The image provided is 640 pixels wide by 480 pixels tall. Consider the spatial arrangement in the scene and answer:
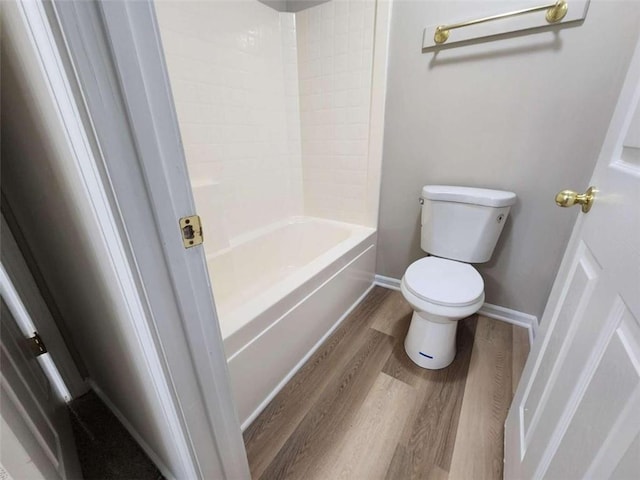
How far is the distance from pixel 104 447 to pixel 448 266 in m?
1.61

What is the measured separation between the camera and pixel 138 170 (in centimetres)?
39

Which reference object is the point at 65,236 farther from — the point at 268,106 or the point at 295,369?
the point at 268,106

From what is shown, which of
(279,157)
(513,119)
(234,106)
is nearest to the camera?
(513,119)

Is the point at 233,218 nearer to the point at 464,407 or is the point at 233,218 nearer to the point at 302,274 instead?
the point at 302,274

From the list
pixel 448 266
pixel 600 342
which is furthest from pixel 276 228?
pixel 600 342

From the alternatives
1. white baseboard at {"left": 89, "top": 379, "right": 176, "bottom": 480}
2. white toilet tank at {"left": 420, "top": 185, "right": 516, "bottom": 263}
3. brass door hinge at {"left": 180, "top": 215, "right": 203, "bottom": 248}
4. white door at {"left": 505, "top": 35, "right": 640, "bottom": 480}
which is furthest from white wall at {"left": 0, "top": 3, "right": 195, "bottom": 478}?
white toilet tank at {"left": 420, "top": 185, "right": 516, "bottom": 263}

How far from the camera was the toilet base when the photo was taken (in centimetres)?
123

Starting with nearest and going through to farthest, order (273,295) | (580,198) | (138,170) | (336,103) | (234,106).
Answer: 1. (138,170)
2. (580,198)
3. (273,295)
4. (234,106)
5. (336,103)

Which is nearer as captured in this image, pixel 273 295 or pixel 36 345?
pixel 36 345

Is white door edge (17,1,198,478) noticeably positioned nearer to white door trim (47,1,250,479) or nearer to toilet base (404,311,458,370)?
white door trim (47,1,250,479)

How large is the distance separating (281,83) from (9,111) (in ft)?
4.87

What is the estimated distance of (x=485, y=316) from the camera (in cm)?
164

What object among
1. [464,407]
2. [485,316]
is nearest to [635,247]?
[464,407]

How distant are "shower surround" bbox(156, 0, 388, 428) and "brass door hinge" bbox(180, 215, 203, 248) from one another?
0.55 meters
